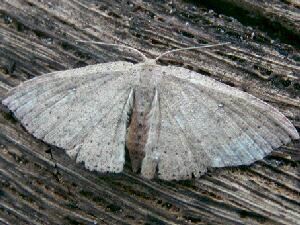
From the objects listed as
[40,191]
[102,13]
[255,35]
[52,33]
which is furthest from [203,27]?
[40,191]

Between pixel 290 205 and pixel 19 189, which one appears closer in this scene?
pixel 290 205

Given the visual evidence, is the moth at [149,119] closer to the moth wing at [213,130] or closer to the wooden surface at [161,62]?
the moth wing at [213,130]

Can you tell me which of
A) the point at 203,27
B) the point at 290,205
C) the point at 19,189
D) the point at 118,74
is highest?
the point at 203,27

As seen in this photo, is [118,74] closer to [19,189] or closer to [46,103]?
[46,103]

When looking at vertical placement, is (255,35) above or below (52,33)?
above

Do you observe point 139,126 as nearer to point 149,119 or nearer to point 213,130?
point 149,119

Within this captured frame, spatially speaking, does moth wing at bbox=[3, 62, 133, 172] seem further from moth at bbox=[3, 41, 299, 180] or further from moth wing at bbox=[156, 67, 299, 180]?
moth wing at bbox=[156, 67, 299, 180]
